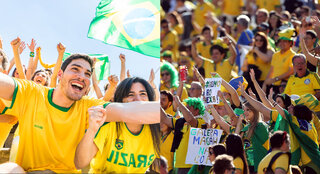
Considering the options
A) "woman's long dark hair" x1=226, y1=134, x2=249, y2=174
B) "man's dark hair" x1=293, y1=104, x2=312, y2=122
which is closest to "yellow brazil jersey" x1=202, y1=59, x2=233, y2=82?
"man's dark hair" x1=293, y1=104, x2=312, y2=122

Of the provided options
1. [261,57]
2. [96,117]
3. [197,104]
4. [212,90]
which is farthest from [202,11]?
[96,117]

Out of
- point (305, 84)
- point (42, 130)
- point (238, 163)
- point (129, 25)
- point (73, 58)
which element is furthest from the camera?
point (305, 84)

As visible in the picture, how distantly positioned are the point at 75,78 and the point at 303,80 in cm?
390

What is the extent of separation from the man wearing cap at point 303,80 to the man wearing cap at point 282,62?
2.25 ft

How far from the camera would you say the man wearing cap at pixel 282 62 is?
7.64 meters

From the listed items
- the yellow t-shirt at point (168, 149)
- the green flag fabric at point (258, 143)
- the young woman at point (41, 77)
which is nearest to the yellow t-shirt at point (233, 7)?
the yellow t-shirt at point (168, 149)

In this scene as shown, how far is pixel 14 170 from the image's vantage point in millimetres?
3416

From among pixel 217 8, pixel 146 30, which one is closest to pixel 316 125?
pixel 146 30

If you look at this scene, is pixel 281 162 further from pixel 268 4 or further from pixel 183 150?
pixel 268 4

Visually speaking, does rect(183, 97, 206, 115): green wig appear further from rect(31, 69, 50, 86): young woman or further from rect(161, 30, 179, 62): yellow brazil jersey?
rect(161, 30, 179, 62): yellow brazil jersey

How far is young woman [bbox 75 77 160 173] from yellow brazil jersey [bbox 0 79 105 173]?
287 mm

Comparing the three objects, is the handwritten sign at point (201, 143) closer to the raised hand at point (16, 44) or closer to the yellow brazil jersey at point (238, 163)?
the yellow brazil jersey at point (238, 163)

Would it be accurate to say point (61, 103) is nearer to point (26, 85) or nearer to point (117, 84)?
point (26, 85)

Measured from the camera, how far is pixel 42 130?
3830 mm
